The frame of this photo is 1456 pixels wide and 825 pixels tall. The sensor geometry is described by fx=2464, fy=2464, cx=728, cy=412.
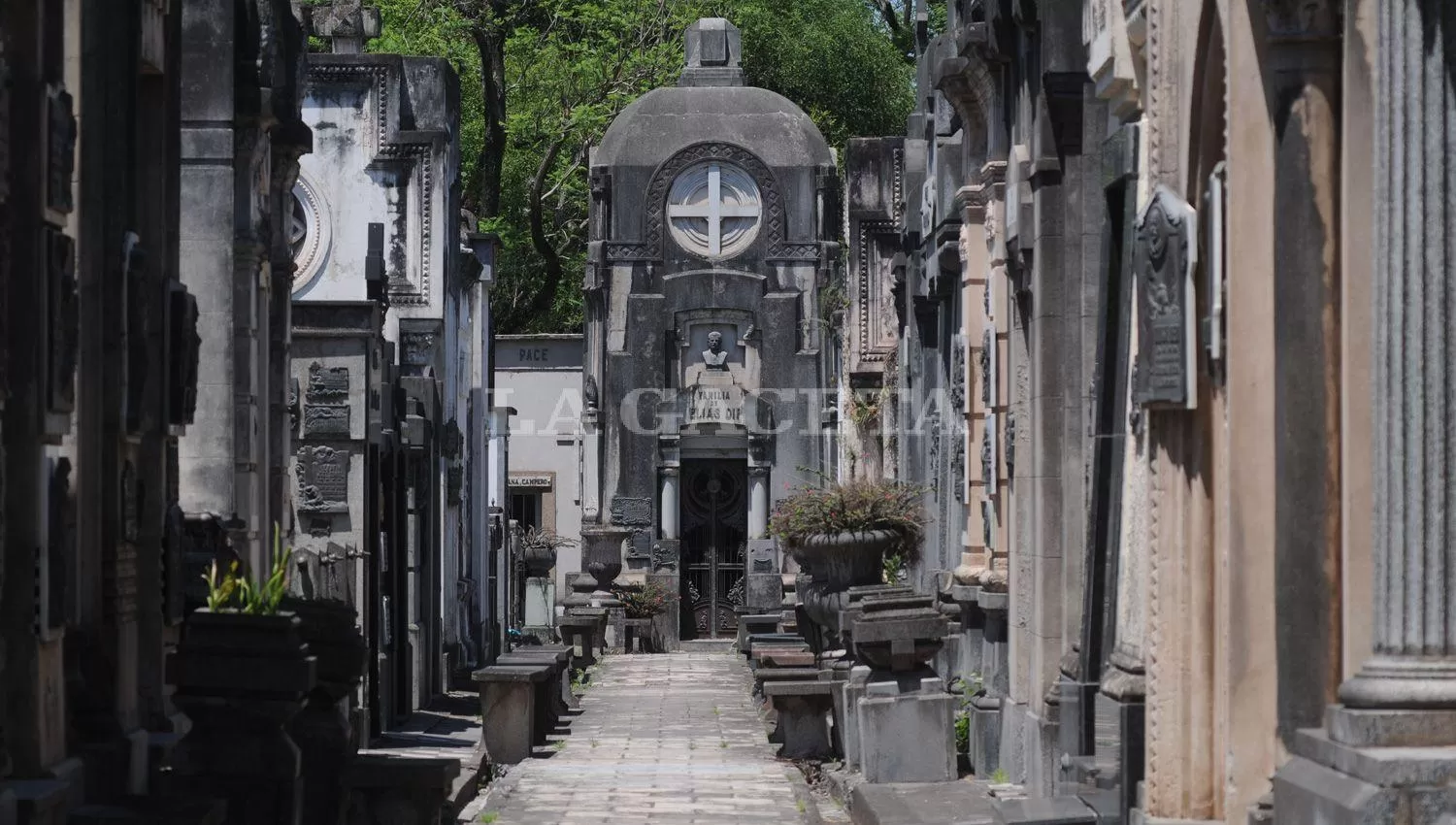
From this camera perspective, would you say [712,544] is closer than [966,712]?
No

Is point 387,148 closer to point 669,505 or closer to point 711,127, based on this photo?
point 669,505

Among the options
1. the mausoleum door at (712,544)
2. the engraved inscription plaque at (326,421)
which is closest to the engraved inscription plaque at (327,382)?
the engraved inscription plaque at (326,421)

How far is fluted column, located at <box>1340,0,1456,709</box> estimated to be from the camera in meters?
6.73

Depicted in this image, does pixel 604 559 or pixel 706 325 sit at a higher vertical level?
pixel 706 325

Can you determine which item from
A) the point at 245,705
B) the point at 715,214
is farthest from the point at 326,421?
the point at 715,214

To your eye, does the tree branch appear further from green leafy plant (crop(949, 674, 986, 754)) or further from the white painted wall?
green leafy plant (crop(949, 674, 986, 754))

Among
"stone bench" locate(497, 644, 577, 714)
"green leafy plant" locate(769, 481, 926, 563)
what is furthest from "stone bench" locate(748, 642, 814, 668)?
"green leafy plant" locate(769, 481, 926, 563)

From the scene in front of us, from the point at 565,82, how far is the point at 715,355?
376 inches

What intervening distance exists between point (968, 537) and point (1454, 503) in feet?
36.7

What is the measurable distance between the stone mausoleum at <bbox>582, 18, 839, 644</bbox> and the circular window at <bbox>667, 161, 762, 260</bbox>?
22mm

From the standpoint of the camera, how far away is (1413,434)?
22.2 ft

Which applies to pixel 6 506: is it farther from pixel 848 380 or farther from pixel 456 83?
pixel 848 380

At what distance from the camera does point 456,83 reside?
1148 inches

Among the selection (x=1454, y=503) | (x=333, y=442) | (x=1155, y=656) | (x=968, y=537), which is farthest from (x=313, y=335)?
(x=1454, y=503)
